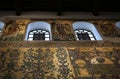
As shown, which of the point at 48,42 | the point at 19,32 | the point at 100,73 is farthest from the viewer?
the point at 19,32

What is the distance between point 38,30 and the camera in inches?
394

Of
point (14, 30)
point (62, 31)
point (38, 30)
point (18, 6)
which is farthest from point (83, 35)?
A: point (18, 6)

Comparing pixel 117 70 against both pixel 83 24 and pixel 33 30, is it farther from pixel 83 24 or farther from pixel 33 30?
pixel 33 30

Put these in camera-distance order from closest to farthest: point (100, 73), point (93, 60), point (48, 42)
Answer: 1. point (100, 73)
2. point (93, 60)
3. point (48, 42)

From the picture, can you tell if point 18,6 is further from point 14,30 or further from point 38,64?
point 38,64

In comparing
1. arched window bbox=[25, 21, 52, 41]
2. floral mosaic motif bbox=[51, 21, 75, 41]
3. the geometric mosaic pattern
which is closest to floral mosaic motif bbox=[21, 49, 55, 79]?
floral mosaic motif bbox=[51, 21, 75, 41]

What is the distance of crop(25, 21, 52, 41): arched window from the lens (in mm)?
9482

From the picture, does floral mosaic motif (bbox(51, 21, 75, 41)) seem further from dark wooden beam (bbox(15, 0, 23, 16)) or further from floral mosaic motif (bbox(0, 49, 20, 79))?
floral mosaic motif (bbox(0, 49, 20, 79))

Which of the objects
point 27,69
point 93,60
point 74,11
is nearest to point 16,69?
point 27,69

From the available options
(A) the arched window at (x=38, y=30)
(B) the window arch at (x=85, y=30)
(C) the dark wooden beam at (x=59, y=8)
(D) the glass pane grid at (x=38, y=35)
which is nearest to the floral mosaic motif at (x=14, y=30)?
(A) the arched window at (x=38, y=30)

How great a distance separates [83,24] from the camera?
10.1 m

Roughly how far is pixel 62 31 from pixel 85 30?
1.27m

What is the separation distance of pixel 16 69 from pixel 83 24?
4.36 meters

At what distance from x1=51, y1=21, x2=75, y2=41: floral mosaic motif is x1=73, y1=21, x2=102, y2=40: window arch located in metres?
0.47
